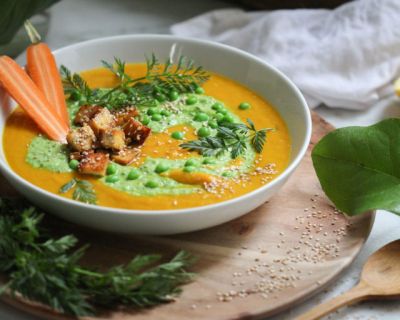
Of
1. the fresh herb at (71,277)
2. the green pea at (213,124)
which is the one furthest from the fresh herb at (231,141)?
the fresh herb at (71,277)

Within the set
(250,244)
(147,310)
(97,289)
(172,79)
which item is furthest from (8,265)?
(172,79)

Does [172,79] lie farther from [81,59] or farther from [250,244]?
[250,244]

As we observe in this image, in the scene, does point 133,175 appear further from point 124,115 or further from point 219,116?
point 219,116

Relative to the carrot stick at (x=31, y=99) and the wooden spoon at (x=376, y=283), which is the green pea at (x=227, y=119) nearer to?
the carrot stick at (x=31, y=99)

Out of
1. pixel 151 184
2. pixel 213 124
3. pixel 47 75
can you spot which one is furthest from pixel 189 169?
pixel 47 75

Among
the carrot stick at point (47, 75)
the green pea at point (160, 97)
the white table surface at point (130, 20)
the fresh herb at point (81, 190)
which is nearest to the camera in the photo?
the fresh herb at point (81, 190)

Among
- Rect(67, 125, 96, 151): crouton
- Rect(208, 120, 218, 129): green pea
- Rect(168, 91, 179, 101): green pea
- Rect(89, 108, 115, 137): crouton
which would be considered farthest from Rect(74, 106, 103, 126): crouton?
Rect(208, 120, 218, 129): green pea
